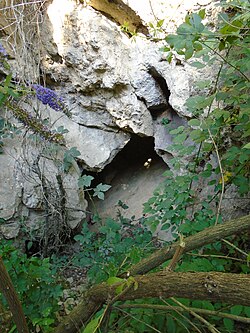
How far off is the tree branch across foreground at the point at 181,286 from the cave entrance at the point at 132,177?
1.60m

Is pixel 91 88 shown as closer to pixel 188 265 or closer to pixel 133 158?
pixel 133 158

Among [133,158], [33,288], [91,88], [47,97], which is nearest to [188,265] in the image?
[33,288]

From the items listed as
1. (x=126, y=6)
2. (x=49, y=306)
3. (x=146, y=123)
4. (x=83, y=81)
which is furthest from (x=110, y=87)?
(x=49, y=306)

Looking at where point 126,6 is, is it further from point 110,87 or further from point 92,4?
point 110,87

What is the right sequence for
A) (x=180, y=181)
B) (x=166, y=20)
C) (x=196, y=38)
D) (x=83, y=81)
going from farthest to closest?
1. (x=83, y=81)
2. (x=166, y=20)
3. (x=180, y=181)
4. (x=196, y=38)

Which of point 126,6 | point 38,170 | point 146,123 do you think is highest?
point 126,6

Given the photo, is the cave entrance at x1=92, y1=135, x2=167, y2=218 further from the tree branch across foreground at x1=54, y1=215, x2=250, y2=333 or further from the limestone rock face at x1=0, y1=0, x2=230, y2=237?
the tree branch across foreground at x1=54, y1=215, x2=250, y2=333

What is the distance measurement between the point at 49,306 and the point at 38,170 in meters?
1.10

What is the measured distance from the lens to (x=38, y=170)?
84.3 inches

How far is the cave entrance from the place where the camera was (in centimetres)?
263

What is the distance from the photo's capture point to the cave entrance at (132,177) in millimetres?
2627

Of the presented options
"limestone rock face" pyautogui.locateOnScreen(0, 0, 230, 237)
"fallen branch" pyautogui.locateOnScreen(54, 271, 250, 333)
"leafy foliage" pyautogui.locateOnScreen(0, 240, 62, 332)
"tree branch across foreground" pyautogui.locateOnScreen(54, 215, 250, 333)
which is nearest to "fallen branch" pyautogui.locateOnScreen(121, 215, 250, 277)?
"tree branch across foreground" pyautogui.locateOnScreen(54, 215, 250, 333)

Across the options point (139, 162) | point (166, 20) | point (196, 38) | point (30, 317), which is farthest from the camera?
point (139, 162)

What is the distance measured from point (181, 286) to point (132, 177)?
7.34 ft
